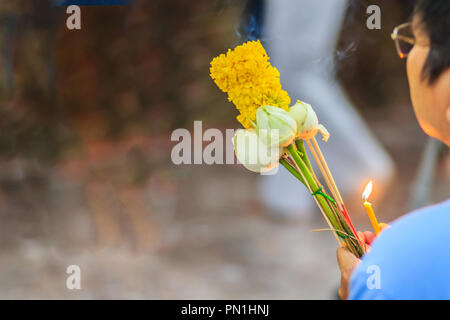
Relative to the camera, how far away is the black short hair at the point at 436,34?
1.56 ft

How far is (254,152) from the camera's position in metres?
0.55

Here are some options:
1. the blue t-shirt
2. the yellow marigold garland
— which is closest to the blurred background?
the yellow marigold garland

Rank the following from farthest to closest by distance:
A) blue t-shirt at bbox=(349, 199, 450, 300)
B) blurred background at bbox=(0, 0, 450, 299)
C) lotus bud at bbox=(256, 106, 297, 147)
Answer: blurred background at bbox=(0, 0, 450, 299) < lotus bud at bbox=(256, 106, 297, 147) < blue t-shirt at bbox=(349, 199, 450, 300)

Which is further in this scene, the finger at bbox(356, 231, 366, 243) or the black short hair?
the finger at bbox(356, 231, 366, 243)

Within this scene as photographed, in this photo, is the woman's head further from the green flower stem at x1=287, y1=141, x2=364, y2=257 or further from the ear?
the green flower stem at x1=287, y1=141, x2=364, y2=257

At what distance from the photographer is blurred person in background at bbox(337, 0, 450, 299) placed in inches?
16.8

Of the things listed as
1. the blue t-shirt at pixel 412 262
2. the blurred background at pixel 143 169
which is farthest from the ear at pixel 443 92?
the blurred background at pixel 143 169

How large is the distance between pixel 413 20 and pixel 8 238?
2019 mm

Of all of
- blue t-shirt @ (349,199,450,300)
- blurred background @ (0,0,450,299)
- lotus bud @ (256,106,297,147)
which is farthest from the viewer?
blurred background @ (0,0,450,299)

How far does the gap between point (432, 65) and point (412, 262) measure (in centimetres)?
21

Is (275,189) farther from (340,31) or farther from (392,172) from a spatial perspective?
(340,31)

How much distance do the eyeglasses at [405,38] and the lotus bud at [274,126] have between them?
0.15 metres

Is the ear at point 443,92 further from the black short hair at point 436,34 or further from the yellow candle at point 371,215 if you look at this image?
the yellow candle at point 371,215

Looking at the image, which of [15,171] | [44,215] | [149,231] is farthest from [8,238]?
[149,231]
